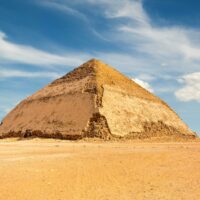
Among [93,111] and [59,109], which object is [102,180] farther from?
[59,109]

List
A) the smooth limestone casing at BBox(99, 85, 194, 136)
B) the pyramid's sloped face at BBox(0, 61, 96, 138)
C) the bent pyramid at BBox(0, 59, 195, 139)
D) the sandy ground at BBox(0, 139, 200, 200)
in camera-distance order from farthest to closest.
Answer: the pyramid's sloped face at BBox(0, 61, 96, 138)
the smooth limestone casing at BBox(99, 85, 194, 136)
the bent pyramid at BBox(0, 59, 195, 139)
the sandy ground at BBox(0, 139, 200, 200)

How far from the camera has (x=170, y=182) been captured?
10219 mm

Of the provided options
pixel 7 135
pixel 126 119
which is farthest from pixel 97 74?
pixel 7 135

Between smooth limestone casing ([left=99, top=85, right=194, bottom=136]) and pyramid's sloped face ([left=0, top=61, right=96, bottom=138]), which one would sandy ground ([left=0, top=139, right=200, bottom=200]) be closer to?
pyramid's sloped face ([left=0, top=61, right=96, bottom=138])

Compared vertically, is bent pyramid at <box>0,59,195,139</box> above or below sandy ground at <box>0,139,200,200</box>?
above

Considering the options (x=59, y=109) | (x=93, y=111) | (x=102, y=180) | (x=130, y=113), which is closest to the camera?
(x=102, y=180)

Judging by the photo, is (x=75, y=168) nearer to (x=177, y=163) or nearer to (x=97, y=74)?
(x=177, y=163)

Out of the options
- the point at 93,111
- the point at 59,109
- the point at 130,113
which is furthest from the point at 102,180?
the point at 59,109

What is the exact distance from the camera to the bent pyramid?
4106cm

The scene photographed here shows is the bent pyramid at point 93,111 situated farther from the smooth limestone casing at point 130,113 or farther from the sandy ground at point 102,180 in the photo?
the sandy ground at point 102,180

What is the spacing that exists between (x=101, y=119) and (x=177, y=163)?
26.8 m

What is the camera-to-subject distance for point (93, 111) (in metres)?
41.4

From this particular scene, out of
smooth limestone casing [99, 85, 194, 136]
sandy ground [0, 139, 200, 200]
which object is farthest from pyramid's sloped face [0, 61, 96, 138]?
sandy ground [0, 139, 200, 200]

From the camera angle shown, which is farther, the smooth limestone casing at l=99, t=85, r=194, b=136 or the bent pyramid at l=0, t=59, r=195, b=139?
the smooth limestone casing at l=99, t=85, r=194, b=136
